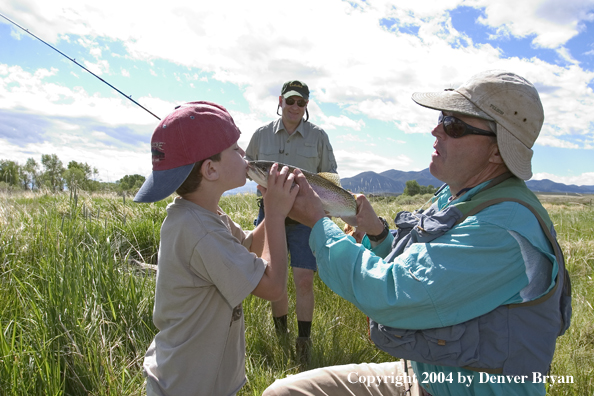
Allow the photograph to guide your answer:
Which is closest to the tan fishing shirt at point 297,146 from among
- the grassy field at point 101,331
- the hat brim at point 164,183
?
the grassy field at point 101,331

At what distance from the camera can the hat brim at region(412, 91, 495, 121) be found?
6.77ft

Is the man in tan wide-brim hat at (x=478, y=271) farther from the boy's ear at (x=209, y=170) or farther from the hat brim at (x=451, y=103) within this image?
the boy's ear at (x=209, y=170)

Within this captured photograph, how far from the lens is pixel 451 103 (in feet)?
6.98

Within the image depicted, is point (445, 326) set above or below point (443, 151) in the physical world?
below

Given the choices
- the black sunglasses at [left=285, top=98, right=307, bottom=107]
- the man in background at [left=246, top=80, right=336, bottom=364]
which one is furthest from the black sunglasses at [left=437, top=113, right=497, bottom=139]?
the black sunglasses at [left=285, top=98, right=307, bottom=107]

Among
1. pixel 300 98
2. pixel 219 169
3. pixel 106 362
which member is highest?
pixel 300 98

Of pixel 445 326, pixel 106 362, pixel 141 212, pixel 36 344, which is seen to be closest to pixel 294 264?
pixel 106 362

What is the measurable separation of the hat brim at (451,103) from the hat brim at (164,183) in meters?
1.38

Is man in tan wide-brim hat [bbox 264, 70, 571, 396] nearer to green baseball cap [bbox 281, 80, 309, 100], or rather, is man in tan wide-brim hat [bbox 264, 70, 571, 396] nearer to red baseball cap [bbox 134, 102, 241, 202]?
red baseball cap [bbox 134, 102, 241, 202]

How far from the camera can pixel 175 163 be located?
204 centimetres

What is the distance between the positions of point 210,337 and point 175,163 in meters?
0.93

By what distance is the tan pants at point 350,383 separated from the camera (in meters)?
2.29

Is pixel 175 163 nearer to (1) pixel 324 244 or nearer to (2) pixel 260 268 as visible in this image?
(2) pixel 260 268

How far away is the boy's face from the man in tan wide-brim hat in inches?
20.6
